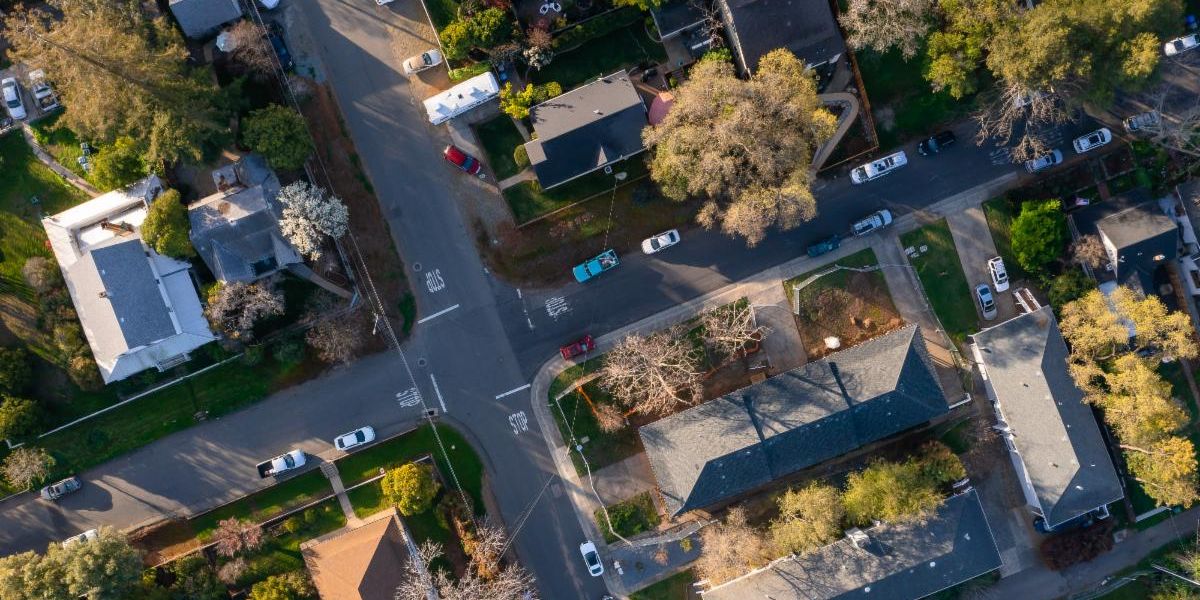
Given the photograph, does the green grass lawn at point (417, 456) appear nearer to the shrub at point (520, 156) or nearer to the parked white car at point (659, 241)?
the parked white car at point (659, 241)

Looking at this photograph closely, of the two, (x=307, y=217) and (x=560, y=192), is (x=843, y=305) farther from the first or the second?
(x=307, y=217)

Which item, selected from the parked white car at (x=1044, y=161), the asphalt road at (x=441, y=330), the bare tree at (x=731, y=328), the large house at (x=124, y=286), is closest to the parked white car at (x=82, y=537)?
the asphalt road at (x=441, y=330)

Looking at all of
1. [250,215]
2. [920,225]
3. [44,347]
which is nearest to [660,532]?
[920,225]

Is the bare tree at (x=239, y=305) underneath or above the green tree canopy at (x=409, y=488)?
above

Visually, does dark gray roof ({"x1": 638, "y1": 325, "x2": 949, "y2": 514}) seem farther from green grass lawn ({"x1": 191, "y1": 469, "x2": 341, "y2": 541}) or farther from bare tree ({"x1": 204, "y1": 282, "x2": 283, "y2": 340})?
bare tree ({"x1": 204, "y1": 282, "x2": 283, "y2": 340})

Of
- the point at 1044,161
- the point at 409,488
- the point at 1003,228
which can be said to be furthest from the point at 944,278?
the point at 409,488

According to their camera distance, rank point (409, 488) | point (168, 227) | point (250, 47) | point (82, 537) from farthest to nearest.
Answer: point (82, 537) → point (409, 488) → point (250, 47) → point (168, 227)
